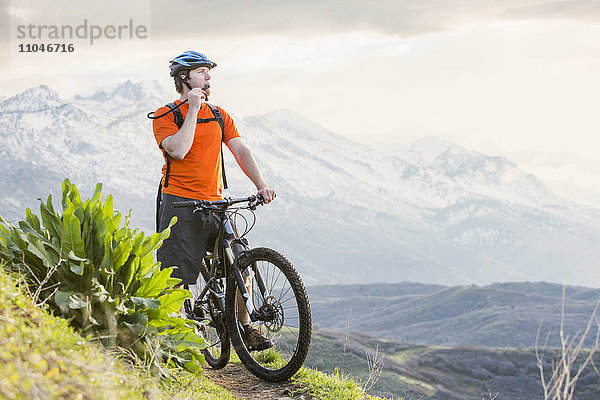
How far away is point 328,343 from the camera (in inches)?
4166

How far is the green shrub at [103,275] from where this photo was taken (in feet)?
14.3

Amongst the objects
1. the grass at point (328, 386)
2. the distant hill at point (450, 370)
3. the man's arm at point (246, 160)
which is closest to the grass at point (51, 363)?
the grass at point (328, 386)

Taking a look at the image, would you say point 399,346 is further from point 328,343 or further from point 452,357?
point 328,343

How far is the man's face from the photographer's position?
18.6ft

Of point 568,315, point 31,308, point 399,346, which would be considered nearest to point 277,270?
point 31,308

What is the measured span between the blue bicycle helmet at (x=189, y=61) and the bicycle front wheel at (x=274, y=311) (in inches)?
64.5

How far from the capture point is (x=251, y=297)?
217 inches

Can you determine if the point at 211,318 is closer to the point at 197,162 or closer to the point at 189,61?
the point at 197,162

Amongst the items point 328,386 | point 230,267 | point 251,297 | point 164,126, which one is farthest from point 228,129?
point 328,386

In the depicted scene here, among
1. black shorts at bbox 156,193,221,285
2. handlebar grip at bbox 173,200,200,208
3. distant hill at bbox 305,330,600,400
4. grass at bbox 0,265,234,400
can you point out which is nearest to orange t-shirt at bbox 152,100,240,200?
black shorts at bbox 156,193,221,285

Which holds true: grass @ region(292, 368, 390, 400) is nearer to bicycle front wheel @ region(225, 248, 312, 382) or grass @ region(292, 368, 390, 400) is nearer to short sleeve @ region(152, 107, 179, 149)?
bicycle front wheel @ region(225, 248, 312, 382)

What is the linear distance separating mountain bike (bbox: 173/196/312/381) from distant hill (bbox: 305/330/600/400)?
82009 mm

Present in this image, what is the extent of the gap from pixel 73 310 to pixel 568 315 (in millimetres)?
210176

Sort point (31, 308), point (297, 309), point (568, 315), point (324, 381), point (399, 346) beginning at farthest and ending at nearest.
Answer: point (568, 315) < point (399, 346) < point (324, 381) < point (297, 309) < point (31, 308)
